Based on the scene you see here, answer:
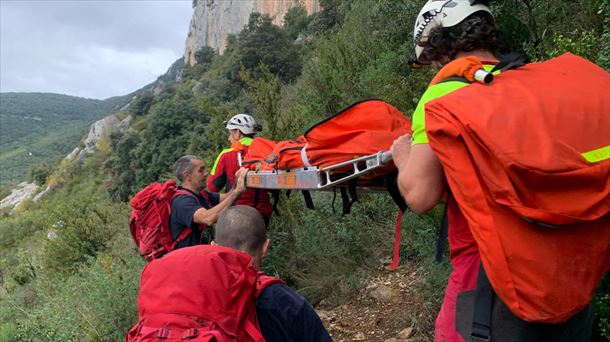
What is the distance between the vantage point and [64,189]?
48562 mm

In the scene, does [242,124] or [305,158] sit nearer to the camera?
[305,158]

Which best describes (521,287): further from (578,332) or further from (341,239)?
(341,239)

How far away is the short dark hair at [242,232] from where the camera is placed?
215 cm

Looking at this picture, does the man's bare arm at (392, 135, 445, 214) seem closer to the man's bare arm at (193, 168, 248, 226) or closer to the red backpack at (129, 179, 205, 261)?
the man's bare arm at (193, 168, 248, 226)

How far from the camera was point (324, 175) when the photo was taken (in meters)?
2.51

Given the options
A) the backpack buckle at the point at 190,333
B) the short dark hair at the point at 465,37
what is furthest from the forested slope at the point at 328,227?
the backpack buckle at the point at 190,333

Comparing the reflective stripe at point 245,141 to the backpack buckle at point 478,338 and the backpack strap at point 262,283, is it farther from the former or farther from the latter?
the backpack buckle at point 478,338

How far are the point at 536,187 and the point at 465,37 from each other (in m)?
0.75

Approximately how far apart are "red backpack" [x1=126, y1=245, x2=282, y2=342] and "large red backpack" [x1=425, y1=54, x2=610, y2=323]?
898 mm

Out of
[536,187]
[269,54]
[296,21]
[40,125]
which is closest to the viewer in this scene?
[536,187]

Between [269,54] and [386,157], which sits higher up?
[269,54]

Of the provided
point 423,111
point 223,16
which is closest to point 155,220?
point 423,111

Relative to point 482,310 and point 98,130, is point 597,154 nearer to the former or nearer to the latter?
point 482,310

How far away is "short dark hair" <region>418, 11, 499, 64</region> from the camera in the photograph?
1.81 meters
